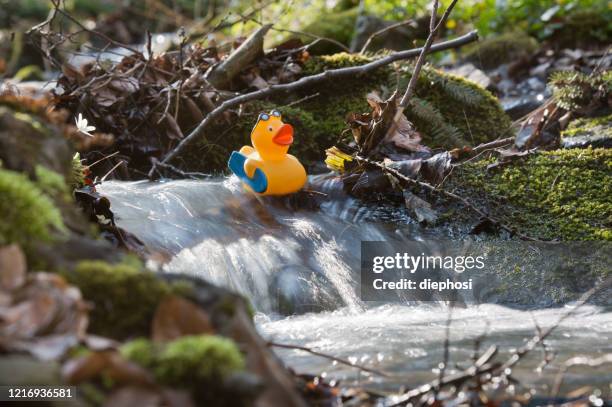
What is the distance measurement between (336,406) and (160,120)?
11.4 feet

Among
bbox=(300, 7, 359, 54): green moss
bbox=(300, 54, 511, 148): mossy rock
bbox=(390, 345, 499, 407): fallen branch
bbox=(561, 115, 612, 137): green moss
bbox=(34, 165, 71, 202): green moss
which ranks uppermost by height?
bbox=(300, 7, 359, 54): green moss

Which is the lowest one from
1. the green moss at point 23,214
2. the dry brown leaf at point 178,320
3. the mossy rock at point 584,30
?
the dry brown leaf at point 178,320

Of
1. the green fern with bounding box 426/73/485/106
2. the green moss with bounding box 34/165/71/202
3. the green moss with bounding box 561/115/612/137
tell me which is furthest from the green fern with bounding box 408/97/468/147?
the green moss with bounding box 34/165/71/202

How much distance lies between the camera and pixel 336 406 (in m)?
2.20

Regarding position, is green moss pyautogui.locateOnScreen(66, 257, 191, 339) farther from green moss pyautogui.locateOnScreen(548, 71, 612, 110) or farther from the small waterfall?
green moss pyautogui.locateOnScreen(548, 71, 612, 110)

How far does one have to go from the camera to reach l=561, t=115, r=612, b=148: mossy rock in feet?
18.5

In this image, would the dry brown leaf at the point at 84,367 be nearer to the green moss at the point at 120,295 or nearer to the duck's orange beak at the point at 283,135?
the green moss at the point at 120,295

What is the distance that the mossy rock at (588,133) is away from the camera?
18.5 ft

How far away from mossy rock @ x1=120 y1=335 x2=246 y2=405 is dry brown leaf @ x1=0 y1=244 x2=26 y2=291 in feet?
0.99

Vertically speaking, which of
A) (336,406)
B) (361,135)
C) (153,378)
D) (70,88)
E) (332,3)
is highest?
(332,3)

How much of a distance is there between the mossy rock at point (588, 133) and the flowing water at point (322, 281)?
6.56 feet

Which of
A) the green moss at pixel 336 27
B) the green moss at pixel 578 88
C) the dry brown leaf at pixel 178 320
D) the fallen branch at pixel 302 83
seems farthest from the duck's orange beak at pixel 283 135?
the green moss at pixel 336 27

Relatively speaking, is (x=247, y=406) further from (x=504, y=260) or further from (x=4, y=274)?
(x=504, y=260)

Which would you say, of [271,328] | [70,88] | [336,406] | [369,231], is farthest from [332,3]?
[336,406]
